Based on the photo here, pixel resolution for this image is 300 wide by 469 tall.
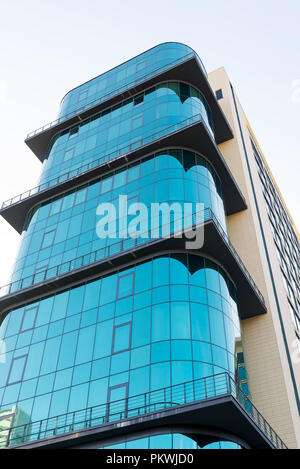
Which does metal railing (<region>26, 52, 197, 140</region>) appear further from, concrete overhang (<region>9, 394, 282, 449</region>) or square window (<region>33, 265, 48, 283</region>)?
concrete overhang (<region>9, 394, 282, 449</region>)

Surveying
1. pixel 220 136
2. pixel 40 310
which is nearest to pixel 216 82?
pixel 220 136

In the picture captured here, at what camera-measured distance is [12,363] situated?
106 ft

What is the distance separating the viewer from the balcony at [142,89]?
144 ft

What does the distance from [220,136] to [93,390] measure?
→ 1173 inches

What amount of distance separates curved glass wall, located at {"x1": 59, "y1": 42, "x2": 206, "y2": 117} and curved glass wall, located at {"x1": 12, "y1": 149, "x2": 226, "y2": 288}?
38.5ft

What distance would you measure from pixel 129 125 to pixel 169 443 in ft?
88.1

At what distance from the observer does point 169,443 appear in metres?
23.9

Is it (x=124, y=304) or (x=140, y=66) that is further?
(x=140, y=66)

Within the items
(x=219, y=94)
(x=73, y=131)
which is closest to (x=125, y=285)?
(x=73, y=131)

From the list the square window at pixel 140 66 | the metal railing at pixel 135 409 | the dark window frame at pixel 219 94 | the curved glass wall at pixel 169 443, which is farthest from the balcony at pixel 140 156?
Result: the curved glass wall at pixel 169 443

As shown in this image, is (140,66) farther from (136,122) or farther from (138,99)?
(136,122)

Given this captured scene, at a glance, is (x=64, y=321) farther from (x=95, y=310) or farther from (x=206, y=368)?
(x=206, y=368)

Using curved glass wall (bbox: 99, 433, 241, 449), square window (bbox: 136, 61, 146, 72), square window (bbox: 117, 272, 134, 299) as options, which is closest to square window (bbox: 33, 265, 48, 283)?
square window (bbox: 117, 272, 134, 299)

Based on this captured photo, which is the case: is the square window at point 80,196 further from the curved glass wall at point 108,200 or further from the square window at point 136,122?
the square window at point 136,122
